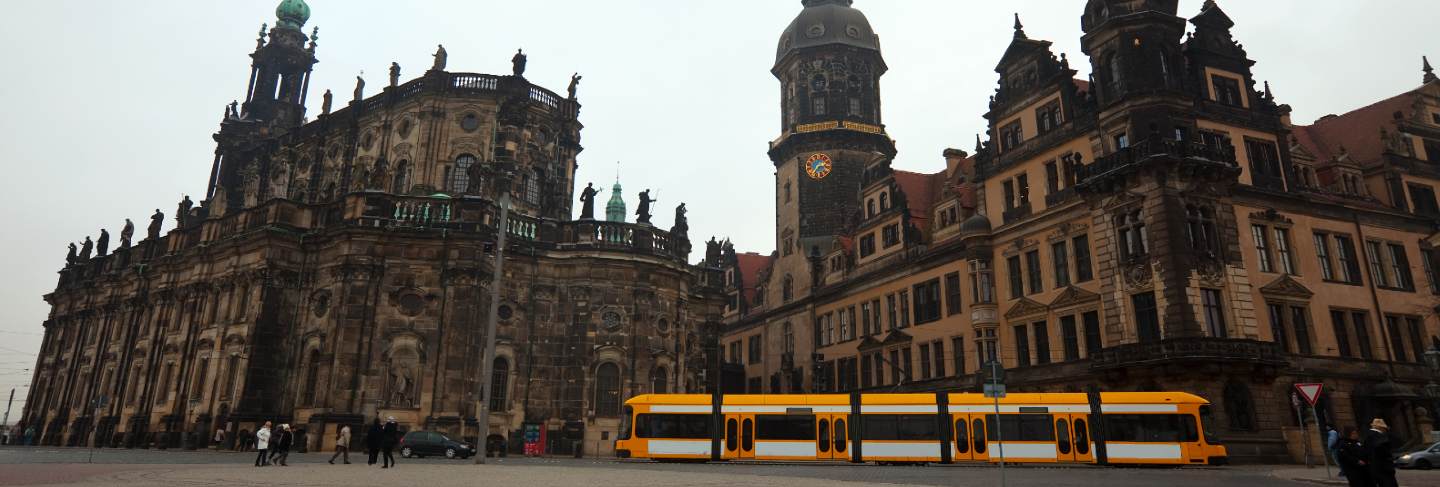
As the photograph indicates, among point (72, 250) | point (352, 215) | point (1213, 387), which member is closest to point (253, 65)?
point (72, 250)

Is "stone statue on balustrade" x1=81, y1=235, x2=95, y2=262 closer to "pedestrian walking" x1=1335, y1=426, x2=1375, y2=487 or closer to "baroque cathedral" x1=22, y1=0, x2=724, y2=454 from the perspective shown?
"baroque cathedral" x1=22, y1=0, x2=724, y2=454

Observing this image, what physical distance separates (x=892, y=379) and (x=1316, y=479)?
79.2 feet

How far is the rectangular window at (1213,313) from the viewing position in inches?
1152

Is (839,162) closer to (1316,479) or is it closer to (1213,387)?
(1213,387)

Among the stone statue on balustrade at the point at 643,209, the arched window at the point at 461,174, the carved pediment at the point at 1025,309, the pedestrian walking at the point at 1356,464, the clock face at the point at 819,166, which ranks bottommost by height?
the pedestrian walking at the point at 1356,464

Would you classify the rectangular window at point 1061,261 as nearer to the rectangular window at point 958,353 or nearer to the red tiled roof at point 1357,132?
the rectangular window at point 958,353

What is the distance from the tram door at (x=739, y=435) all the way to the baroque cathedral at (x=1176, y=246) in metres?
8.51

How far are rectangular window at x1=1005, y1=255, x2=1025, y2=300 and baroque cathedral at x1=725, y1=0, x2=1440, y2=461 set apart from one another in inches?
2.9

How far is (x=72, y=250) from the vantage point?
58.4m

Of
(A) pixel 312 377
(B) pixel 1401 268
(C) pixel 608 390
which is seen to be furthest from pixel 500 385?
(B) pixel 1401 268

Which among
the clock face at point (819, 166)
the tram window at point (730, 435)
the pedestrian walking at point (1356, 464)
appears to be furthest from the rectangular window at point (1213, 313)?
the clock face at point (819, 166)

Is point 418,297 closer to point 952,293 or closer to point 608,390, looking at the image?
point 608,390

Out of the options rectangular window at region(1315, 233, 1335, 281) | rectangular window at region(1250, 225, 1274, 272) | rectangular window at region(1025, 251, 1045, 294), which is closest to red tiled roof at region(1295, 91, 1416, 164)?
rectangular window at region(1315, 233, 1335, 281)

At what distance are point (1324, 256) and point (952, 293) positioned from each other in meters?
14.4
